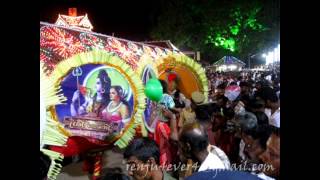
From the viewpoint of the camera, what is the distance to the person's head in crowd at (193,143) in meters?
2.84

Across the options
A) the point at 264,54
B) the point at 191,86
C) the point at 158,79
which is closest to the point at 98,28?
the point at 158,79

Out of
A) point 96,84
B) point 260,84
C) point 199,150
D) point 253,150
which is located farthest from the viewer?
point 260,84

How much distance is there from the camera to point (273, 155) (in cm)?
288

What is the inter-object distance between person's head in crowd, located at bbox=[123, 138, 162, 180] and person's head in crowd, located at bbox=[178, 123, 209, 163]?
0.61ft

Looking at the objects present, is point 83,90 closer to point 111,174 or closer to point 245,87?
point 111,174

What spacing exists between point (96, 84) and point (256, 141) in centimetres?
117

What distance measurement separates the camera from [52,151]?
2.63m

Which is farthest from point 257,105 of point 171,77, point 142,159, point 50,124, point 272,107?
point 50,124

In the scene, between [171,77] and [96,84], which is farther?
[171,77]
